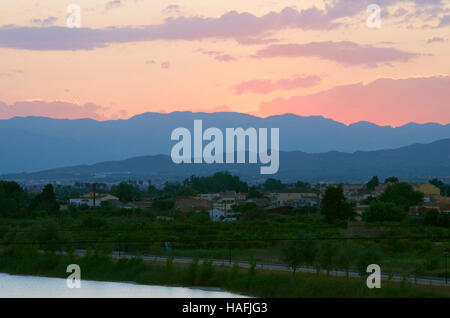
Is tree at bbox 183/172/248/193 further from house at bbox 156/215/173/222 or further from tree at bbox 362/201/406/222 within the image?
tree at bbox 362/201/406/222

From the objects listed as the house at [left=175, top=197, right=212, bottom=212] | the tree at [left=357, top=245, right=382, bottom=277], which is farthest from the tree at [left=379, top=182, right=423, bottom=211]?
the tree at [left=357, top=245, right=382, bottom=277]

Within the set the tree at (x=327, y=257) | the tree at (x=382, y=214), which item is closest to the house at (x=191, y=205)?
the tree at (x=382, y=214)

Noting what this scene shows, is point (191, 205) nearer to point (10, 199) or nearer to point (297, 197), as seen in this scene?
point (10, 199)

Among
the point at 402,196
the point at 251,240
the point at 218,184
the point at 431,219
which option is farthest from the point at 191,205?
the point at 218,184

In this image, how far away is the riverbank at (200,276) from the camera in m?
29.4

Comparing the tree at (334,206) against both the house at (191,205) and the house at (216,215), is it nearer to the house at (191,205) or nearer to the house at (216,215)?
the house at (216,215)

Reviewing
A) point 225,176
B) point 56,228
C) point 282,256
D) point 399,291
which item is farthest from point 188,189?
point 399,291

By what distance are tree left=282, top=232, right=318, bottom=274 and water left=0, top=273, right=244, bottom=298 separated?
158 inches

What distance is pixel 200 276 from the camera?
1323 inches

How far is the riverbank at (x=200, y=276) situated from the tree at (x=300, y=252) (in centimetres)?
117

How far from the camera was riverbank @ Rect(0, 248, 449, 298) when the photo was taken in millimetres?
29448
